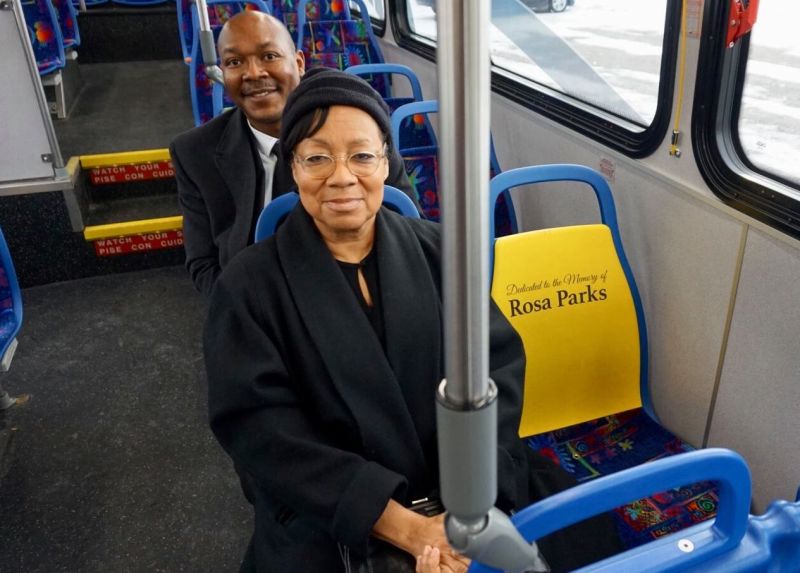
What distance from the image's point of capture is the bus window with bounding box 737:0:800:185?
156cm

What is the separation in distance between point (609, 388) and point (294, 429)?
39.5 inches

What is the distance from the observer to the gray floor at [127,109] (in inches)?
168

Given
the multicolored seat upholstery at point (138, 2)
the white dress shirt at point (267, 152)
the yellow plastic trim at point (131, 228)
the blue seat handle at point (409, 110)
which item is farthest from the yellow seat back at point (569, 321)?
the multicolored seat upholstery at point (138, 2)

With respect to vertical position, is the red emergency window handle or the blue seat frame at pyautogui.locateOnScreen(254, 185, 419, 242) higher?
the red emergency window handle

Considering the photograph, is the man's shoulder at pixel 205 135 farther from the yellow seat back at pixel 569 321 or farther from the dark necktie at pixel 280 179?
the yellow seat back at pixel 569 321

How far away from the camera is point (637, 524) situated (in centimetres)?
147

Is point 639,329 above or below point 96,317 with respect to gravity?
above

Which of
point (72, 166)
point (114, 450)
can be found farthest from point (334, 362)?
point (72, 166)

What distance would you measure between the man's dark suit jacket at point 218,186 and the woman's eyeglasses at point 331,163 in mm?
525

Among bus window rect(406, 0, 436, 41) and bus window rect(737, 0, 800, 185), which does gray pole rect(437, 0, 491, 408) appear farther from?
bus window rect(406, 0, 436, 41)

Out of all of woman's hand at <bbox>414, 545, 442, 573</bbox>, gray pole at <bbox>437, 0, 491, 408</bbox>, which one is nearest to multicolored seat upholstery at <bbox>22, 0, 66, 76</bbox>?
woman's hand at <bbox>414, 545, 442, 573</bbox>

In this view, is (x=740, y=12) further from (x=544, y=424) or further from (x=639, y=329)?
(x=544, y=424)

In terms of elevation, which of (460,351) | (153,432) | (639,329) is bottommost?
(153,432)

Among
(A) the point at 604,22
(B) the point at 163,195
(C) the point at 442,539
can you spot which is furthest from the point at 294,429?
(B) the point at 163,195
